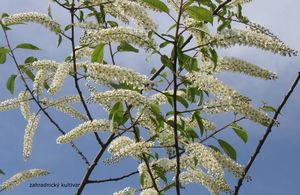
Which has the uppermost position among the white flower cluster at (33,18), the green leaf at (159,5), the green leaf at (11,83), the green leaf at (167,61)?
the green leaf at (11,83)

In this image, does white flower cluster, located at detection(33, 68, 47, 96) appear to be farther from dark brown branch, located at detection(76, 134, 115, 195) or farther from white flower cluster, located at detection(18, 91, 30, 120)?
dark brown branch, located at detection(76, 134, 115, 195)

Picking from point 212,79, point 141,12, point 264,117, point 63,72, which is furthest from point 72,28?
point 264,117

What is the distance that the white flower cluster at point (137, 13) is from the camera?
13.8 feet

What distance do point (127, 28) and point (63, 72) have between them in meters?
0.90

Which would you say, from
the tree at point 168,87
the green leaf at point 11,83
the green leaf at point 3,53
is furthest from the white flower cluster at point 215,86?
the green leaf at point 11,83

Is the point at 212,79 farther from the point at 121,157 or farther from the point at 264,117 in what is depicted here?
the point at 121,157

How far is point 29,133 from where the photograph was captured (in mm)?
5793

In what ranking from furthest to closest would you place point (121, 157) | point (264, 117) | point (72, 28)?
point (72, 28) → point (121, 157) → point (264, 117)

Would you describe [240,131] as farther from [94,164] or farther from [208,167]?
[94,164]

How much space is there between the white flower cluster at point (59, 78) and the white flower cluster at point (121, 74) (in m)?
0.58

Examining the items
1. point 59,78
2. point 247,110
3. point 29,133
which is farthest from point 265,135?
point 29,133

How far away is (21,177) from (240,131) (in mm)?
2387

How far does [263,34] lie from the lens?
4.16 meters

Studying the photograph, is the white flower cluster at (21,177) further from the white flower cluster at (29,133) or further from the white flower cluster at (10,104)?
the white flower cluster at (10,104)
